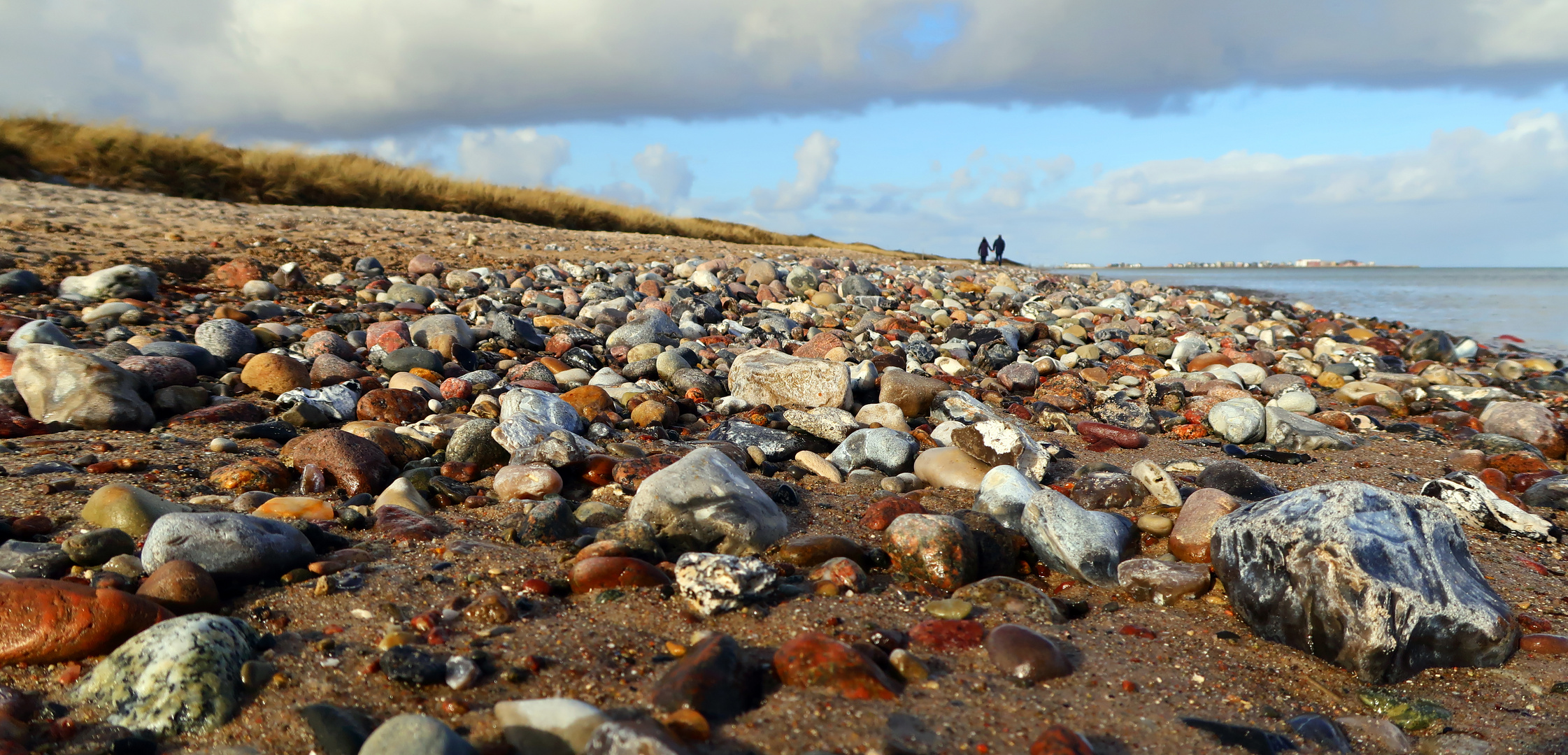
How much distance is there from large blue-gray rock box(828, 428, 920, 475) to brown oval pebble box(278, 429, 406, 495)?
5.66 ft

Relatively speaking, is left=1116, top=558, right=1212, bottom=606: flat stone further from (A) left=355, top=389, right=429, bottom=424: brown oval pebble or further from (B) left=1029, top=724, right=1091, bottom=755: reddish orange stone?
(A) left=355, top=389, right=429, bottom=424: brown oval pebble

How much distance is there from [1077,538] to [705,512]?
→ 1.15 metres

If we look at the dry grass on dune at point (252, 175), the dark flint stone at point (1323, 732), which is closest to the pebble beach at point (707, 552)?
the dark flint stone at point (1323, 732)

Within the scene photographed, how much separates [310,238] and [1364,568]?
8.09m

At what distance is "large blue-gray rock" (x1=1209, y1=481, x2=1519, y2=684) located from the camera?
6.66 feet

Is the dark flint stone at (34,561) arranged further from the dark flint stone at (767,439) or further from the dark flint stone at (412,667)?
the dark flint stone at (767,439)

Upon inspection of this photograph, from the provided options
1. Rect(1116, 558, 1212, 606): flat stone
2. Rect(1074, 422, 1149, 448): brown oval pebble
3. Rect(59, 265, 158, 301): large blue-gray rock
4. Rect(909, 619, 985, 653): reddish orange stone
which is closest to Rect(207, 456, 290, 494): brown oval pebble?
Rect(909, 619, 985, 653): reddish orange stone

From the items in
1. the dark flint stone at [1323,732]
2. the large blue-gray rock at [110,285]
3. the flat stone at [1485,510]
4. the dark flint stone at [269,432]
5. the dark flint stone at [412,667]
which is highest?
the large blue-gray rock at [110,285]

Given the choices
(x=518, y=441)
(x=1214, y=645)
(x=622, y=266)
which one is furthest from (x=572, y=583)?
(x=622, y=266)

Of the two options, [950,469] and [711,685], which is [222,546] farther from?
[950,469]

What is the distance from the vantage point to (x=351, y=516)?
2.44 metres

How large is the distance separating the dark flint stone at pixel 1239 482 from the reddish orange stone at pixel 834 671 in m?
1.95

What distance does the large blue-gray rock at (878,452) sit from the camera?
3.41 meters

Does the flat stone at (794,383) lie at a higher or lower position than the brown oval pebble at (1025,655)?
higher
